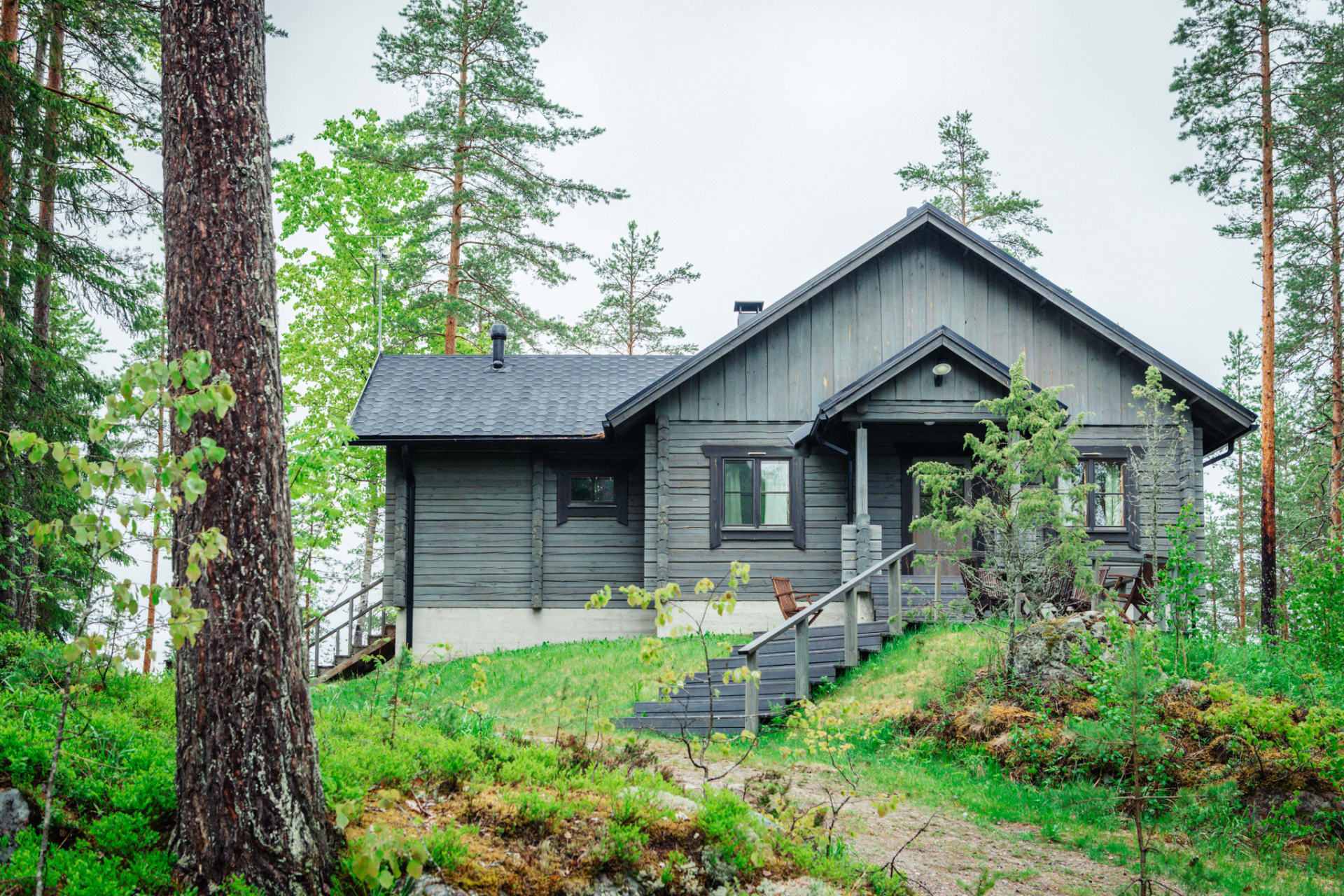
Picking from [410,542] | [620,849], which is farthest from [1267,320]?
[620,849]

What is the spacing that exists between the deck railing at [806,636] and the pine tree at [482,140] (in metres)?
14.2

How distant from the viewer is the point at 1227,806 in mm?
6266

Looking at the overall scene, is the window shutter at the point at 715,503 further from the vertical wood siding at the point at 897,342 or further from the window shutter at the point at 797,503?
the window shutter at the point at 797,503

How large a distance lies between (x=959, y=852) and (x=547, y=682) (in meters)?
6.43

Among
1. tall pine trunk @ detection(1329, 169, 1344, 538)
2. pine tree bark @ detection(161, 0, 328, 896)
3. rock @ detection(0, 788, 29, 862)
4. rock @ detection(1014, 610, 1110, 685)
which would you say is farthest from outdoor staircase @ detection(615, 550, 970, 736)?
tall pine trunk @ detection(1329, 169, 1344, 538)

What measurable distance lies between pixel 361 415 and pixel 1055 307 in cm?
1185

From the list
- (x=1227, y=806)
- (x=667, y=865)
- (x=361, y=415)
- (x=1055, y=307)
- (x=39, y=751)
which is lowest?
(x=1227, y=806)

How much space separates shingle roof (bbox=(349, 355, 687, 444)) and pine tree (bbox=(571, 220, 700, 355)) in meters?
9.87

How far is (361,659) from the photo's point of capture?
1397cm

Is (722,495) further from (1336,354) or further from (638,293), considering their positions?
(638,293)

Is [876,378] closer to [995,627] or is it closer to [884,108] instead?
[995,627]

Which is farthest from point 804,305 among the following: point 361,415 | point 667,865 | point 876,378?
point 667,865

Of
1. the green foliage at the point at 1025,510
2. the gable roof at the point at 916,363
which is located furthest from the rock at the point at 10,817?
the gable roof at the point at 916,363

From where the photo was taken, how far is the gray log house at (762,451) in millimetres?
13711
